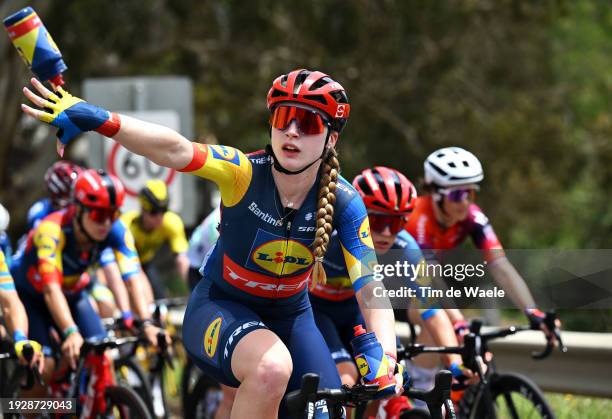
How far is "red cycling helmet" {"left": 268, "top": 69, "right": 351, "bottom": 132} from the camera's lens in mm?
5273

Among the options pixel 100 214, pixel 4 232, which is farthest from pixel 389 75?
pixel 100 214

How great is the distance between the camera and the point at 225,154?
5199 millimetres

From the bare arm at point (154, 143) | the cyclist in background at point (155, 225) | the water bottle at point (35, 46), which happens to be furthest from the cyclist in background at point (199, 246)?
the bare arm at point (154, 143)

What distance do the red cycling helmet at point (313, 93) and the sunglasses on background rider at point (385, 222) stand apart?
1556 mm

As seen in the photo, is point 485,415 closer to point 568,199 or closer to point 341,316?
point 341,316

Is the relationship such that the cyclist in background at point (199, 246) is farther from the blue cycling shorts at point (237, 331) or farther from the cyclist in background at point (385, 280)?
the blue cycling shorts at point (237, 331)

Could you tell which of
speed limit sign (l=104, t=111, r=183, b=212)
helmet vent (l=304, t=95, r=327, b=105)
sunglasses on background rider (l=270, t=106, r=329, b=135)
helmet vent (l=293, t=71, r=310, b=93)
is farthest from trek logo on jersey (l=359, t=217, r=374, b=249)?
speed limit sign (l=104, t=111, r=183, b=212)

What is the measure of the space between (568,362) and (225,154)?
15.8 ft

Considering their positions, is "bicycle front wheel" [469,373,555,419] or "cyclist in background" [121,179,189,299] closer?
"bicycle front wheel" [469,373,555,419]

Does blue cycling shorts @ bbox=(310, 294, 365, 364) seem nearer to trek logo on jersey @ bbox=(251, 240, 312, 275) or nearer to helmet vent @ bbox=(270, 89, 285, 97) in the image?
trek logo on jersey @ bbox=(251, 240, 312, 275)

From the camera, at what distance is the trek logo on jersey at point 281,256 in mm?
5391

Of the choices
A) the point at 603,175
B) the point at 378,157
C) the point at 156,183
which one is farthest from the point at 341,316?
the point at 603,175

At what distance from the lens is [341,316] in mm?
7375

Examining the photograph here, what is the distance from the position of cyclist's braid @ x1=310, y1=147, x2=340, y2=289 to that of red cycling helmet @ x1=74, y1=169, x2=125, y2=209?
277cm
